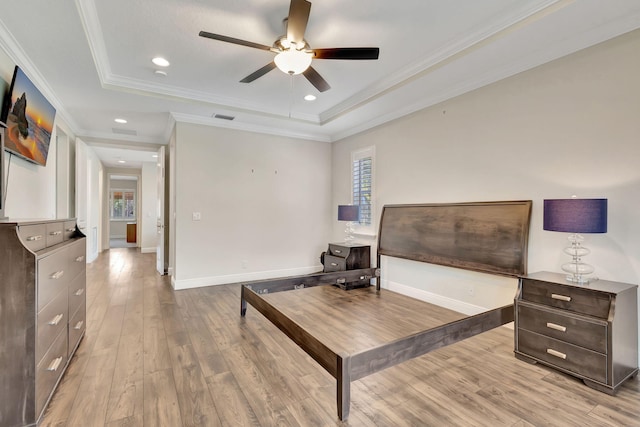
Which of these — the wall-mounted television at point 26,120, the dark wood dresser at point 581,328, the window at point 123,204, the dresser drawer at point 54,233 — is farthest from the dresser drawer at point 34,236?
Result: the window at point 123,204

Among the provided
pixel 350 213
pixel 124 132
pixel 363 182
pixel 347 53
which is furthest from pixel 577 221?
pixel 124 132

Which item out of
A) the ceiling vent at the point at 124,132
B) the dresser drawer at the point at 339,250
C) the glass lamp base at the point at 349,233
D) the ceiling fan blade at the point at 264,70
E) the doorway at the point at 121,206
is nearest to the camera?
the ceiling fan blade at the point at 264,70

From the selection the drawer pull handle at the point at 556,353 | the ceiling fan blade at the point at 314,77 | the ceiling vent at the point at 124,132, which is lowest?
the drawer pull handle at the point at 556,353

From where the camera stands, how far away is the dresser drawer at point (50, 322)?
173cm

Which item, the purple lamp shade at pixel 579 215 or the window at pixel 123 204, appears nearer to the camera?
the purple lamp shade at pixel 579 215

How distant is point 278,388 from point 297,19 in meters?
2.69

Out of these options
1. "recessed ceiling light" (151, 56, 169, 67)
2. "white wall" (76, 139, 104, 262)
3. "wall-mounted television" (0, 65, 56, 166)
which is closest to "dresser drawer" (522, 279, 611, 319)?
"recessed ceiling light" (151, 56, 169, 67)

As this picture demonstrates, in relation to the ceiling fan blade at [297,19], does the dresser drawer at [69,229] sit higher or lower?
lower

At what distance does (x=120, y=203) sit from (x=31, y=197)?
10.8 meters

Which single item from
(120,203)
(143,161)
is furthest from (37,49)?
(120,203)

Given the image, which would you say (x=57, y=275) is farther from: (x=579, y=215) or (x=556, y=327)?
(x=579, y=215)

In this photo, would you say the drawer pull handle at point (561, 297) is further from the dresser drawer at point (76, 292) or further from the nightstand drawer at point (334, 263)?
the dresser drawer at point (76, 292)

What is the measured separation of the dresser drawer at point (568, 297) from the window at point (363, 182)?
281cm

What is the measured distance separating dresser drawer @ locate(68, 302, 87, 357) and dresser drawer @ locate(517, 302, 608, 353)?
375 centimetres
